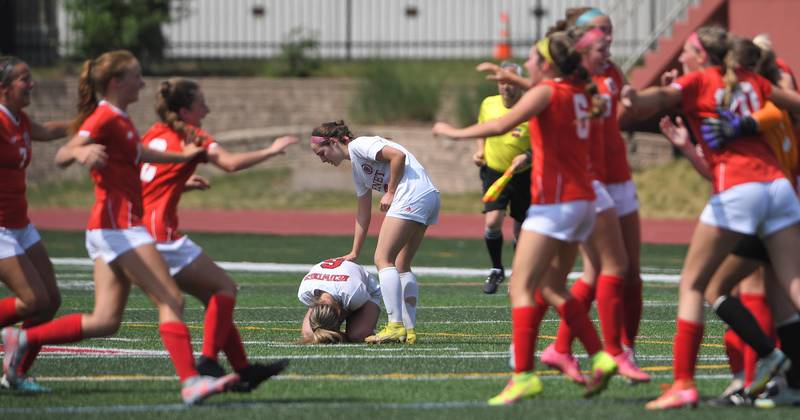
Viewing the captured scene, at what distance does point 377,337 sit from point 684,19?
17484 millimetres

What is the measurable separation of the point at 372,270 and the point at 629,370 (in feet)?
31.0

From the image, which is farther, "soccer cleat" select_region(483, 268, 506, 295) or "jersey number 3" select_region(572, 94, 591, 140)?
"soccer cleat" select_region(483, 268, 506, 295)

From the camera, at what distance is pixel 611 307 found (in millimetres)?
7723

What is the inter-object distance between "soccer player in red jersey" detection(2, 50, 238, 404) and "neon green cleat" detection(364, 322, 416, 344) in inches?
122

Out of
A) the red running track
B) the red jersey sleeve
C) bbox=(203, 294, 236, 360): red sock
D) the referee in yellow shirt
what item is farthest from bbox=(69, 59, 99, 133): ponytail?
the red running track

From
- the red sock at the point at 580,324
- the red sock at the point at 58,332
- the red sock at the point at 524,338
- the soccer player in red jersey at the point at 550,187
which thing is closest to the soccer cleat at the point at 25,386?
the red sock at the point at 58,332

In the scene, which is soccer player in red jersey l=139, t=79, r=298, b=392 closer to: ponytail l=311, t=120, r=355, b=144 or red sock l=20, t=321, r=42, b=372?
red sock l=20, t=321, r=42, b=372

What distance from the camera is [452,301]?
44.7ft

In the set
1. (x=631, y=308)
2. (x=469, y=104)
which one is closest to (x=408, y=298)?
(x=631, y=308)

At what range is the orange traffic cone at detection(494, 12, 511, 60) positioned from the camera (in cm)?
3077

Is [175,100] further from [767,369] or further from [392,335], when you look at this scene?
[767,369]

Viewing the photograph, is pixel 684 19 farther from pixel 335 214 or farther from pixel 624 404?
pixel 624 404

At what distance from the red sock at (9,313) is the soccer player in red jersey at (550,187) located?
267 cm

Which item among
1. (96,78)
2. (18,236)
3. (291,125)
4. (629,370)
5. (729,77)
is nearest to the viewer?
(729,77)
